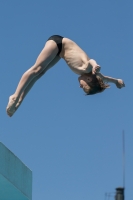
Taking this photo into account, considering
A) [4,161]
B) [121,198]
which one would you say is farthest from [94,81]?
[4,161]

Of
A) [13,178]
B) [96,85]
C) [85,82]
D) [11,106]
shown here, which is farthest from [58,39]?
[13,178]

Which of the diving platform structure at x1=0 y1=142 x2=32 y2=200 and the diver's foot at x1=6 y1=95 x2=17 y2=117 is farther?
the diving platform structure at x1=0 y1=142 x2=32 y2=200

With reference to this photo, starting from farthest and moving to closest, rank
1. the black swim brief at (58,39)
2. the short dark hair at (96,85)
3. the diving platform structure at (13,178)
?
the diving platform structure at (13,178) → the black swim brief at (58,39) → the short dark hair at (96,85)

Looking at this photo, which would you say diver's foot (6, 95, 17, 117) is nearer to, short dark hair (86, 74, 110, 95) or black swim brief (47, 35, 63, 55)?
black swim brief (47, 35, 63, 55)

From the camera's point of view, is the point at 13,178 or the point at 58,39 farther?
the point at 13,178

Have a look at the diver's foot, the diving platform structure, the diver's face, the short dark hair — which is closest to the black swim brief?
the diver's face

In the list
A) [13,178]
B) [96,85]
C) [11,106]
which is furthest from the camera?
[13,178]

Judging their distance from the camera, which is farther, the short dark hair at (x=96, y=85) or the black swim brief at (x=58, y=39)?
the black swim brief at (x=58, y=39)

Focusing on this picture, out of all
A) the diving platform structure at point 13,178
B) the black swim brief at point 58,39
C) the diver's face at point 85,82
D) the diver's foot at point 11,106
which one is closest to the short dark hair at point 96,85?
the diver's face at point 85,82

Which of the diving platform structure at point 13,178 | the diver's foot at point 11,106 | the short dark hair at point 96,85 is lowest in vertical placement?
the diver's foot at point 11,106

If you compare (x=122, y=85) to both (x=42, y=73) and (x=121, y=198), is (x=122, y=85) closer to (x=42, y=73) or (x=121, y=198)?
(x=42, y=73)

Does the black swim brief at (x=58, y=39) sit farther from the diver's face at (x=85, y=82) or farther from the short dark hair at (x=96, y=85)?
the short dark hair at (x=96, y=85)

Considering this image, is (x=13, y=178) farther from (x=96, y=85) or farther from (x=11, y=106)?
(x=96, y=85)

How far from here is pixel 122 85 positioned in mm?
17234
